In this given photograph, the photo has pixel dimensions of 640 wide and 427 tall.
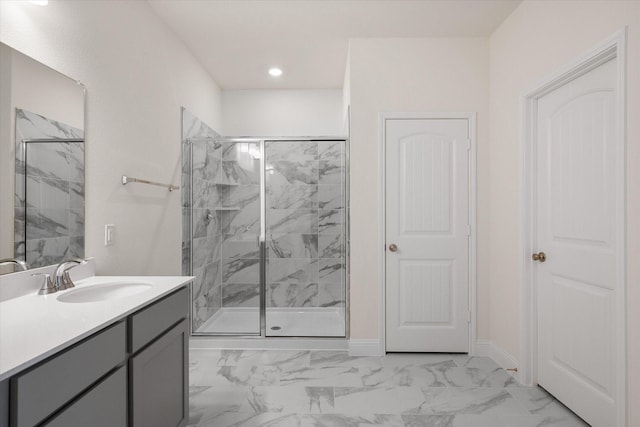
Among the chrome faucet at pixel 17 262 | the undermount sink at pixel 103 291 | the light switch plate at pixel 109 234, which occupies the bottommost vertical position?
the undermount sink at pixel 103 291

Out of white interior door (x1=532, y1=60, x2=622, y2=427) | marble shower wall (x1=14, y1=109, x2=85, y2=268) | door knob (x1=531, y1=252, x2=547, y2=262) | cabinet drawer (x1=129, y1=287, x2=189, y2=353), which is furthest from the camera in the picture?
door knob (x1=531, y1=252, x2=547, y2=262)

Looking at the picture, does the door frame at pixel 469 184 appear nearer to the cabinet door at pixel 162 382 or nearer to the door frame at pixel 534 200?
the door frame at pixel 534 200

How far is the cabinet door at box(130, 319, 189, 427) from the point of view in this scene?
4.65ft

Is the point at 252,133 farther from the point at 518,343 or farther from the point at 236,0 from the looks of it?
the point at 518,343

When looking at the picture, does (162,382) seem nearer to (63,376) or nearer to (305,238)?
(63,376)

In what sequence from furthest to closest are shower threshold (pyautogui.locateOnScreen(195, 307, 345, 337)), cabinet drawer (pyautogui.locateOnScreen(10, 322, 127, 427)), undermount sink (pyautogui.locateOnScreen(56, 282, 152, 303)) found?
→ shower threshold (pyautogui.locateOnScreen(195, 307, 345, 337))
undermount sink (pyautogui.locateOnScreen(56, 282, 152, 303))
cabinet drawer (pyautogui.locateOnScreen(10, 322, 127, 427))

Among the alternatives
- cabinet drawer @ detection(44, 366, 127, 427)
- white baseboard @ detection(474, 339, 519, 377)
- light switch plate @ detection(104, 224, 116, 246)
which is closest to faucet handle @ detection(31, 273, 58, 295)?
light switch plate @ detection(104, 224, 116, 246)

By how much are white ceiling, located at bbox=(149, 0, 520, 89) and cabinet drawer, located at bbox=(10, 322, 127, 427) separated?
7.61 feet

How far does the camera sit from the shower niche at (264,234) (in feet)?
10.9

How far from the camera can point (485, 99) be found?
120 inches

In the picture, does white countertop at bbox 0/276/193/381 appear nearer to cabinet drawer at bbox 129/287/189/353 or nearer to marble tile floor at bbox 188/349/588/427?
cabinet drawer at bbox 129/287/189/353

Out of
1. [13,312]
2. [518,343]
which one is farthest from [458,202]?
[13,312]

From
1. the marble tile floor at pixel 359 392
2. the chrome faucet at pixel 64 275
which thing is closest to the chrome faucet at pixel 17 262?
the chrome faucet at pixel 64 275

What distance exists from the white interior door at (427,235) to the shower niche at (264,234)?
0.51 m
